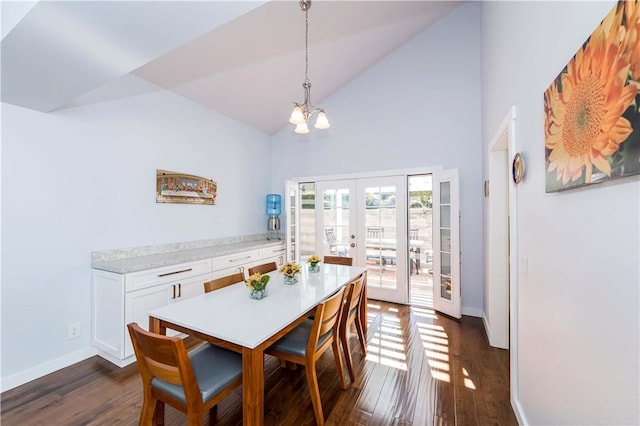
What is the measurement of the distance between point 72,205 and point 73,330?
1177 mm

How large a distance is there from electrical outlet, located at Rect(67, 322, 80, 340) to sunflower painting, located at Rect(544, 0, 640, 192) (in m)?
3.80

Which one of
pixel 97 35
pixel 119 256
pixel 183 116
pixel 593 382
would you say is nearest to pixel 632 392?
pixel 593 382

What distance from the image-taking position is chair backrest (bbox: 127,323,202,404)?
123 cm

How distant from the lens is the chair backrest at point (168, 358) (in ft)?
4.04

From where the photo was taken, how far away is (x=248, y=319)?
5.18 ft

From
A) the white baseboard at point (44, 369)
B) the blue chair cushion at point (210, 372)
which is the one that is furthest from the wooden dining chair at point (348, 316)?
the white baseboard at point (44, 369)

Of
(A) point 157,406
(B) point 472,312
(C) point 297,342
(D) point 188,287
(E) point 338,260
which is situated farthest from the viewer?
(B) point 472,312

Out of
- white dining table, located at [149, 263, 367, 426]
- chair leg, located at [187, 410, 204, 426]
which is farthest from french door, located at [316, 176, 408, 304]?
chair leg, located at [187, 410, 204, 426]

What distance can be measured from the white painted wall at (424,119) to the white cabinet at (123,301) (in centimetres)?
289

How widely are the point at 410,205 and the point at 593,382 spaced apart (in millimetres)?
3183

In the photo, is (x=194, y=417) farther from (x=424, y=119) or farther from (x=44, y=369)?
(x=424, y=119)

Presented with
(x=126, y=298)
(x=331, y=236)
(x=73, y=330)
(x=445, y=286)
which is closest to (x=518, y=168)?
(x=445, y=286)

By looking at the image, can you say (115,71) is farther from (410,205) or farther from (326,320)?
(410,205)

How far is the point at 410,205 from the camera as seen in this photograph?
403 cm
